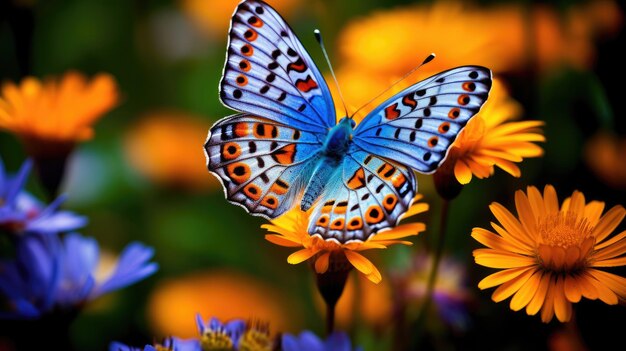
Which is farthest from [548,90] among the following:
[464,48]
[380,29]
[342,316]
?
[342,316]

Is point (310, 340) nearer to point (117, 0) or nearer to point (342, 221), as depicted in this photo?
point (342, 221)

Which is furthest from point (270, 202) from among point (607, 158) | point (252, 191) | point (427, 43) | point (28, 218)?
point (607, 158)

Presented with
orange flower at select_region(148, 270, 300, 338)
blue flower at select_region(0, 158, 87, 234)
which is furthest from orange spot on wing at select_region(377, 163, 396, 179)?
orange flower at select_region(148, 270, 300, 338)

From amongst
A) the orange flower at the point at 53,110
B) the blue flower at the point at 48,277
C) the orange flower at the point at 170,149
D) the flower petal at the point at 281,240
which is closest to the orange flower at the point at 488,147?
the flower petal at the point at 281,240

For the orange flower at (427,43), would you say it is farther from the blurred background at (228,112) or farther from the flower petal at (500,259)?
the flower petal at (500,259)

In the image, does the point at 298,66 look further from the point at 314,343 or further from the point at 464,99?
the point at 314,343
